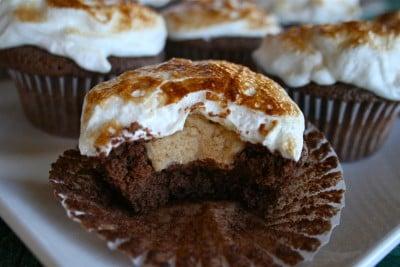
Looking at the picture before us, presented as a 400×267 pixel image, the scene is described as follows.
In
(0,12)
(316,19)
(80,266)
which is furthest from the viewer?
(316,19)

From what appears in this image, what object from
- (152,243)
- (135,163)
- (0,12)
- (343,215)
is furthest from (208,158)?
(0,12)

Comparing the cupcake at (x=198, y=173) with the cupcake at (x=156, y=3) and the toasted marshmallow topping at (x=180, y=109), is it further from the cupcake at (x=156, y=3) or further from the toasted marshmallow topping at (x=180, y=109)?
the cupcake at (x=156, y=3)

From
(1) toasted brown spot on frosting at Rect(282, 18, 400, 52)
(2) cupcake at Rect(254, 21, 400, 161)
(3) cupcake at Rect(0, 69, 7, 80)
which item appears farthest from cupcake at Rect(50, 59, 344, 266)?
(3) cupcake at Rect(0, 69, 7, 80)

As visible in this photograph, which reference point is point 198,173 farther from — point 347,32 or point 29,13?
point 29,13

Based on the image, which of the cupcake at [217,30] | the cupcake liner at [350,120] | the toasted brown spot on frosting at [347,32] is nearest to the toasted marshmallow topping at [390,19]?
the toasted brown spot on frosting at [347,32]

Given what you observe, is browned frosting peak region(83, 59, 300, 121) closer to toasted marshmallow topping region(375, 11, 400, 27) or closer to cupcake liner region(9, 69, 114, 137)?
cupcake liner region(9, 69, 114, 137)

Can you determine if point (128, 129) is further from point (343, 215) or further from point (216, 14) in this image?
point (216, 14)

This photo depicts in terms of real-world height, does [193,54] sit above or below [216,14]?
below

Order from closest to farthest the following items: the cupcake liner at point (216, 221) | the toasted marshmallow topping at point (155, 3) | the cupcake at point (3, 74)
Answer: the cupcake liner at point (216, 221), the cupcake at point (3, 74), the toasted marshmallow topping at point (155, 3)

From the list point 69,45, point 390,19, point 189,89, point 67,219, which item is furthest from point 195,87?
point 390,19
